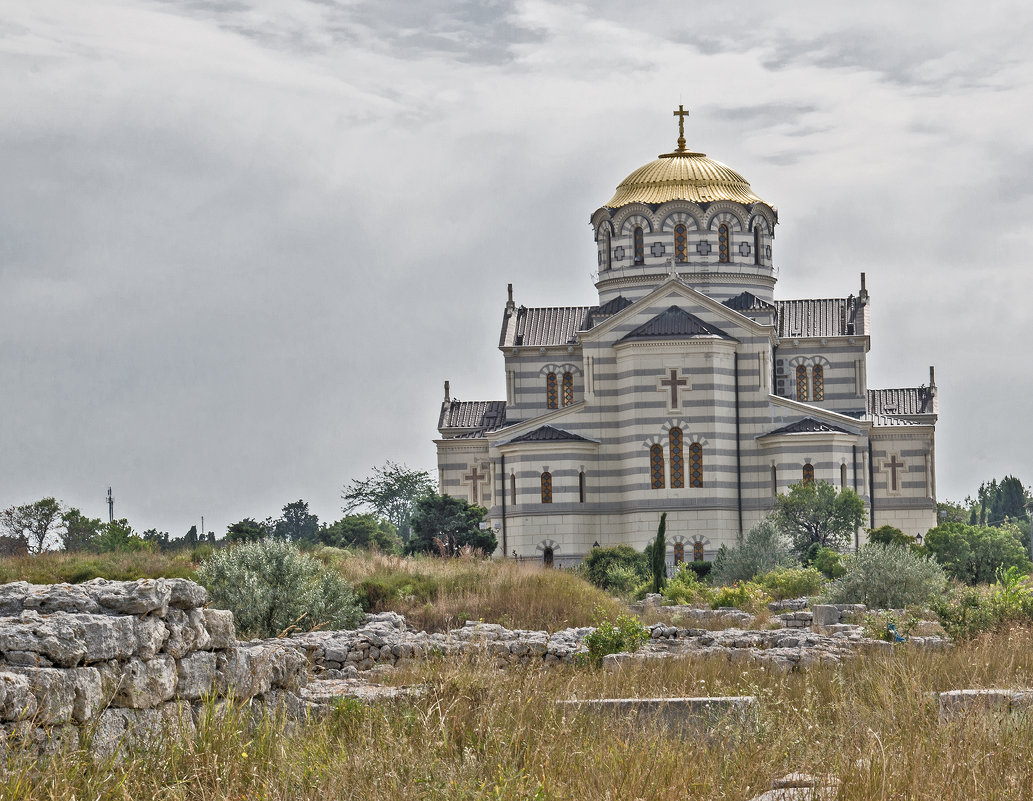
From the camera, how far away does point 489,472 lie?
60906 millimetres

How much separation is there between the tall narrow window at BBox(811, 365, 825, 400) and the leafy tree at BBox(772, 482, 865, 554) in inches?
429

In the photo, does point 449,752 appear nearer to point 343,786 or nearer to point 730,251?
point 343,786

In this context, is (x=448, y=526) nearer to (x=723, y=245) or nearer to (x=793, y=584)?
(x=723, y=245)

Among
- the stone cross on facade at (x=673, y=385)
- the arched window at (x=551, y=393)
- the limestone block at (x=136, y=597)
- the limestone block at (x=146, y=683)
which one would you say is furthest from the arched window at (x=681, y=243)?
the limestone block at (x=146, y=683)

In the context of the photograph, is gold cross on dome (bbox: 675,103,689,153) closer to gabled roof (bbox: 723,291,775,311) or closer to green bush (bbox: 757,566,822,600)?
gabled roof (bbox: 723,291,775,311)

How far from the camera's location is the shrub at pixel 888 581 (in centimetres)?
2641

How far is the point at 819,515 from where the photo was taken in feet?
164

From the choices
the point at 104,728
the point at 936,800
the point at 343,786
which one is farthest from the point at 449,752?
the point at 936,800

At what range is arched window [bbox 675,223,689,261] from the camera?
5916 centimetres

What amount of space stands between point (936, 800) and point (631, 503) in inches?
1832

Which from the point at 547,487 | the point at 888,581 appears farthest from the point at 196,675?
the point at 547,487

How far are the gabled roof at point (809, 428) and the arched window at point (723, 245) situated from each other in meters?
8.94

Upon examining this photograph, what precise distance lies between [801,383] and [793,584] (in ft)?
90.4

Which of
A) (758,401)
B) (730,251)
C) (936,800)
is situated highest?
(730,251)
